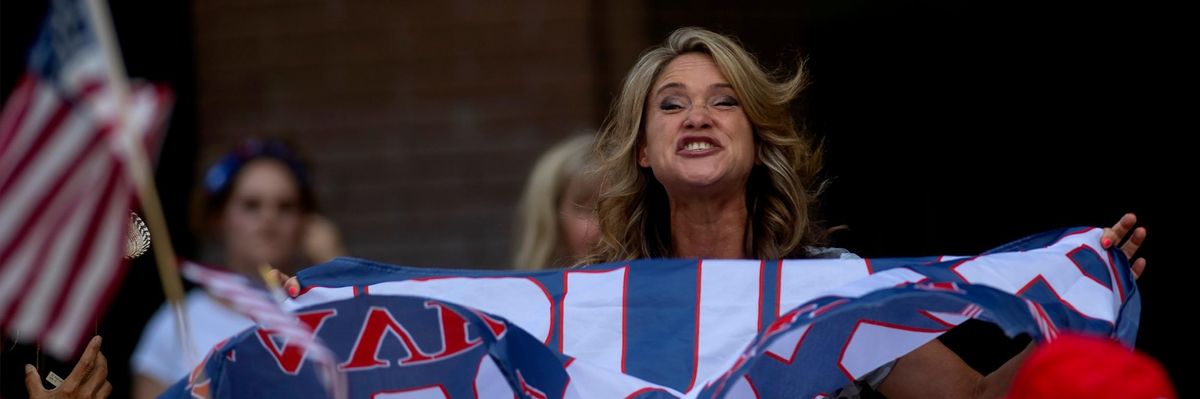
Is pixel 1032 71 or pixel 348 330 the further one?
pixel 1032 71

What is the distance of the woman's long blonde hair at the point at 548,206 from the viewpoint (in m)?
4.91

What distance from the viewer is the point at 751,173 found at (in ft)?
13.4

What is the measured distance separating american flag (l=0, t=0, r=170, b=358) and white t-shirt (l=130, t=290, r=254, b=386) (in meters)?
1.79

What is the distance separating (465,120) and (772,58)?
1045 millimetres

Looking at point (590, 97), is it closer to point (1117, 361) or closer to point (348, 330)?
point (348, 330)

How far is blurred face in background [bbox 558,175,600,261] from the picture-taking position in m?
4.86

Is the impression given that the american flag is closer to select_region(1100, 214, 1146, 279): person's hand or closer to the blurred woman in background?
select_region(1100, 214, 1146, 279): person's hand

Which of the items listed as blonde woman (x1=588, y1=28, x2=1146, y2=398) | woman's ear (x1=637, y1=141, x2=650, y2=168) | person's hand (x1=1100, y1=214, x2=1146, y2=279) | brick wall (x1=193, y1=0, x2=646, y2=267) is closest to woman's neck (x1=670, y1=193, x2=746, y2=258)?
blonde woman (x1=588, y1=28, x2=1146, y2=398)

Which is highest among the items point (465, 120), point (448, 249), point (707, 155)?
point (707, 155)

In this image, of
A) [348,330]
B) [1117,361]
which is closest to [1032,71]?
[348,330]

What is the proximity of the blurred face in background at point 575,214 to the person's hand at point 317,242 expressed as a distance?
2.32 ft

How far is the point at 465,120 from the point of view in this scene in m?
6.32

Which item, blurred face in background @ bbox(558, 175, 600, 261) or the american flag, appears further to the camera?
blurred face in background @ bbox(558, 175, 600, 261)

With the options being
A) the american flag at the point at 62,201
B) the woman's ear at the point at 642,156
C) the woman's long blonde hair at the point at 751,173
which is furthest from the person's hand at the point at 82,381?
the woman's ear at the point at 642,156
